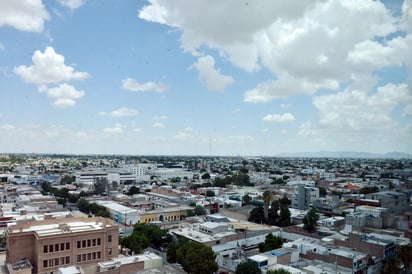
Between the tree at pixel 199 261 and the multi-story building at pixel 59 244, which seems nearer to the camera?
the tree at pixel 199 261

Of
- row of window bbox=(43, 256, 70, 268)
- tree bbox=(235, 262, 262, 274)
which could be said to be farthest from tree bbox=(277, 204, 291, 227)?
row of window bbox=(43, 256, 70, 268)

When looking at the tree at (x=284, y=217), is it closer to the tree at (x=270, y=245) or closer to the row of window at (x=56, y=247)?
the tree at (x=270, y=245)

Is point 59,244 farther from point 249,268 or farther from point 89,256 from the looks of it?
point 249,268


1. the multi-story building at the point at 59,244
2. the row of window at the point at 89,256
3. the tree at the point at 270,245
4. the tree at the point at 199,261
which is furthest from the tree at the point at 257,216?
the row of window at the point at 89,256

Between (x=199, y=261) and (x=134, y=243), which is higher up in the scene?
(x=199, y=261)

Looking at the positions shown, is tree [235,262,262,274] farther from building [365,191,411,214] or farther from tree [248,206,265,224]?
building [365,191,411,214]

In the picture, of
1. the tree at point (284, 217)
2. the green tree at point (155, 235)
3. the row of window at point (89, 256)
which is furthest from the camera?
the tree at point (284, 217)

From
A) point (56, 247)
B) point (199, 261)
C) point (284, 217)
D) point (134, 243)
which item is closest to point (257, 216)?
point (284, 217)
